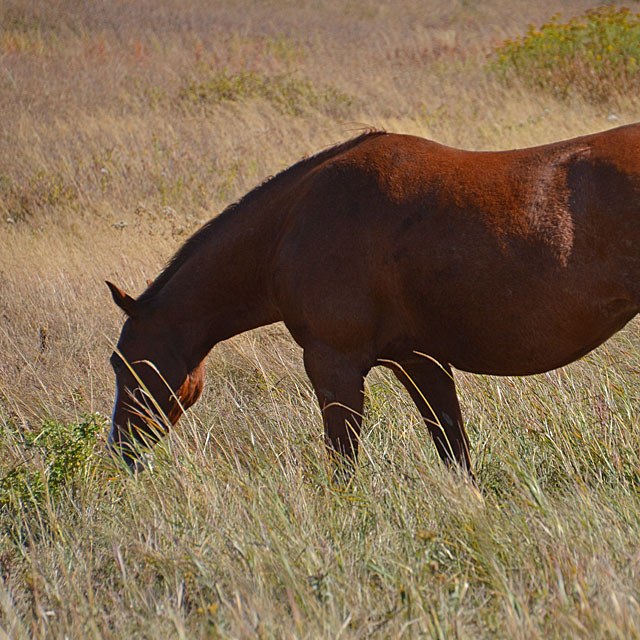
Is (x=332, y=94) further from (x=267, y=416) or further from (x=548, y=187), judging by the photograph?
(x=548, y=187)

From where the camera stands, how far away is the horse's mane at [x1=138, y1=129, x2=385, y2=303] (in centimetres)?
384

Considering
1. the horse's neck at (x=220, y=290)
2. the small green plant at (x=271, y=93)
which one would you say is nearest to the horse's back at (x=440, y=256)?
the horse's neck at (x=220, y=290)

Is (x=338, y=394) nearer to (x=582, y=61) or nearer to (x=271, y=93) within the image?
(x=271, y=93)

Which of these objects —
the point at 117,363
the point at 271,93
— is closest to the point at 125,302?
the point at 117,363

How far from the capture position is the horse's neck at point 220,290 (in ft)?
12.9

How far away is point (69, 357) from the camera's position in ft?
18.4

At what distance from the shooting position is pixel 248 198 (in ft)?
13.1

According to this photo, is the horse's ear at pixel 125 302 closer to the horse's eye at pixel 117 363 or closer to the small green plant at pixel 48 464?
the horse's eye at pixel 117 363

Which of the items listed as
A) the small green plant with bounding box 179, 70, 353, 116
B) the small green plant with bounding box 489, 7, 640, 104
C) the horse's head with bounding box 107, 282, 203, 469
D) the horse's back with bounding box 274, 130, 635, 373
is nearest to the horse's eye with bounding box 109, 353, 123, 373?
the horse's head with bounding box 107, 282, 203, 469

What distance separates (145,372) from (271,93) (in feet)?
31.3

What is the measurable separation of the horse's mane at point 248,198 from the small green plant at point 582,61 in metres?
9.42

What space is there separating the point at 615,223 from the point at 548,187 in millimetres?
288

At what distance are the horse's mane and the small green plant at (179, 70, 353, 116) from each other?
27.8 feet

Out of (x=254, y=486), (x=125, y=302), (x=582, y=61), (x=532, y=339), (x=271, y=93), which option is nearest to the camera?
(x=532, y=339)
